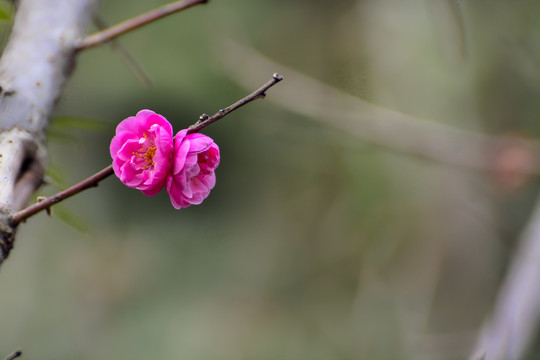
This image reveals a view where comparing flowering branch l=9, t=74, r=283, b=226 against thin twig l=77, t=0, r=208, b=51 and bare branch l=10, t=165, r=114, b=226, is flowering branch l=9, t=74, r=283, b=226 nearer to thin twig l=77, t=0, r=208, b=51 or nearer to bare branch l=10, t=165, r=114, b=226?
bare branch l=10, t=165, r=114, b=226

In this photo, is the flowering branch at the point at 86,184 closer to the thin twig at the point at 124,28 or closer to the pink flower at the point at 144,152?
the pink flower at the point at 144,152

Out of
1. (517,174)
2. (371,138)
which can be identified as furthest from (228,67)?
(517,174)

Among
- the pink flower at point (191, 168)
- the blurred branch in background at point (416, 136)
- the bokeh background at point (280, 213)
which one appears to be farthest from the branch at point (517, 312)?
the pink flower at point (191, 168)

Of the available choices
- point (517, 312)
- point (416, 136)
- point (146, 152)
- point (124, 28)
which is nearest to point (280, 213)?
point (416, 136)

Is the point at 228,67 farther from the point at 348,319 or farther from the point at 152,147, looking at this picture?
the point at 152,147

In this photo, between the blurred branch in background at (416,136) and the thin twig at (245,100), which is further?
the blurred branch in background at (416,136)

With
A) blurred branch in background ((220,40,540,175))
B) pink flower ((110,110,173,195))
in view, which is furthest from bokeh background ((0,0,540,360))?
pink flower ((110,110,173,195))
